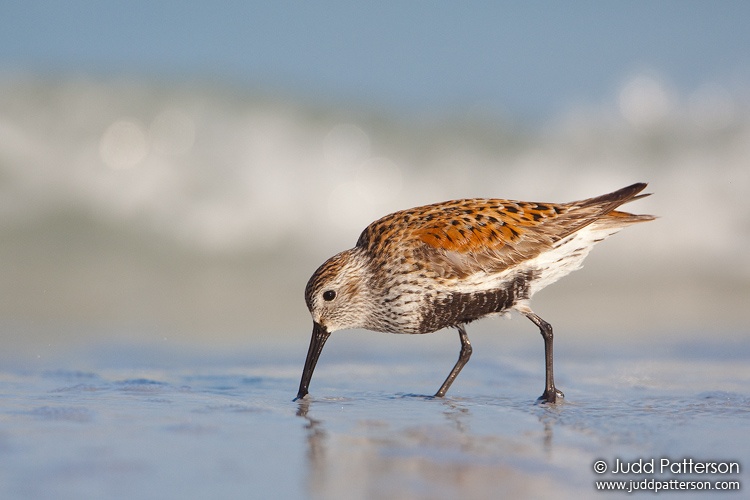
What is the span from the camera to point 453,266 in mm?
6938

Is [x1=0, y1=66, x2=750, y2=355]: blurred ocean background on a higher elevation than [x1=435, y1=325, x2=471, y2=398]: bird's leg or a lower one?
higher

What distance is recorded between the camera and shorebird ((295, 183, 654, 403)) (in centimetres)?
696

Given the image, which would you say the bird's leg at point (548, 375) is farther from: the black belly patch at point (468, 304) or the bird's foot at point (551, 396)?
the black belly patch at point (468, 304)

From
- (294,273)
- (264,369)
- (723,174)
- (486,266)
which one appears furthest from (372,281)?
(723,174)

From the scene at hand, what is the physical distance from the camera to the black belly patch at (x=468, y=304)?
698 cm

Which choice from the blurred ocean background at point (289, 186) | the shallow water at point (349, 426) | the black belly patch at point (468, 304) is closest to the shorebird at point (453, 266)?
the black belly patch at point (468, 304)

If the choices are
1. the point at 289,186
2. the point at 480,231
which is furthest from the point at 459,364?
the point at 289,186

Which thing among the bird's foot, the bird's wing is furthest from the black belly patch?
the bird's foot

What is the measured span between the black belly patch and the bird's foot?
2.31 ft

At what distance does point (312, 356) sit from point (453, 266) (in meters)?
1.17

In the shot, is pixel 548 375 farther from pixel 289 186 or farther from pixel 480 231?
pixel 289 186

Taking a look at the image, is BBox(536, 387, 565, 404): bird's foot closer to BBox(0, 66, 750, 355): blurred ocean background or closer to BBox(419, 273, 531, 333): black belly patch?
BBox(419, 273, 531, 333): black belly patch

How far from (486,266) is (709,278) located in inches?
325

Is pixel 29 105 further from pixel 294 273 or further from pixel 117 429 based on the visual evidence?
pixel 117 429
